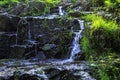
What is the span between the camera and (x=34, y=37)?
39.3ft

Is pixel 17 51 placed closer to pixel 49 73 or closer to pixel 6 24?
pixel 6 24

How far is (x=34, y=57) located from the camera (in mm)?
11195

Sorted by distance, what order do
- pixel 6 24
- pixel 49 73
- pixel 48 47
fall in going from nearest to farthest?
pixel 49 73
pixel 48 47
pixel 6 24

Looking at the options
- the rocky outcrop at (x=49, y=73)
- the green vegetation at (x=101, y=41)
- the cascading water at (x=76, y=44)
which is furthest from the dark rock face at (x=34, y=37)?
the rocky outcrop at (x=49, y=73)

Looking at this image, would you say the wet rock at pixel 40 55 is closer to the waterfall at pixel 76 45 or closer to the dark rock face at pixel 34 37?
the dark rock face at pixel 34 37

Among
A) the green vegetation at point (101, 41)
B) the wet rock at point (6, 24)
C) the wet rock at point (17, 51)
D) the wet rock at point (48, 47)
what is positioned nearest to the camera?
the green vegetation at point (101, 41)

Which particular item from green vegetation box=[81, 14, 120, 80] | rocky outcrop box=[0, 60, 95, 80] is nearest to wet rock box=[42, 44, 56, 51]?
green vegetation box=[81, 14, 120, 80]

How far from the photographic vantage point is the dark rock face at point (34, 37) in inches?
436

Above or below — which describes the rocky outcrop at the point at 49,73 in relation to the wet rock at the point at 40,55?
above

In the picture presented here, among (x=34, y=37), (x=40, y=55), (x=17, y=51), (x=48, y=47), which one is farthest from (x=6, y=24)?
(x=48, y=47)

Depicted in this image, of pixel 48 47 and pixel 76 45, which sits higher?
pixel 76 45

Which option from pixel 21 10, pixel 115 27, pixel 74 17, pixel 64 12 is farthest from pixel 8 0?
pixel 115 27

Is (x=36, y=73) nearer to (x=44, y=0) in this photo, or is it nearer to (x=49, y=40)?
(x=49, y=40)

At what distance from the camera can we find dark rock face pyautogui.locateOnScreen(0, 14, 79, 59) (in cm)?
1109
